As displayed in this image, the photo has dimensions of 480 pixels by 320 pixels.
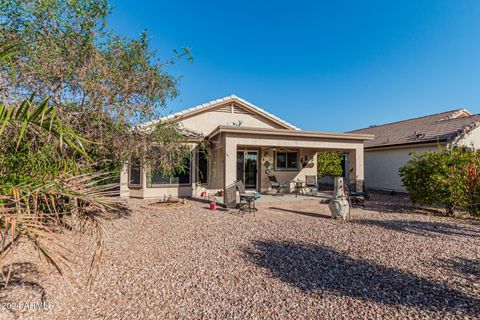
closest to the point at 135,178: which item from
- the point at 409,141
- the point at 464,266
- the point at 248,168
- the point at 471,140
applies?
the point at 248,168

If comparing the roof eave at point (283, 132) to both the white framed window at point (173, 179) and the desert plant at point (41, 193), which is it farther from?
the desert plant at point (41, 193)

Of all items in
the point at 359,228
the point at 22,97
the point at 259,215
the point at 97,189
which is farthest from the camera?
the point at 259,215

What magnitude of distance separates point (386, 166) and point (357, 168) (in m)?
5.56

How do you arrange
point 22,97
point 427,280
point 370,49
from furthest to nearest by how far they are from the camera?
point 370,49, point 22,97, point 427,280

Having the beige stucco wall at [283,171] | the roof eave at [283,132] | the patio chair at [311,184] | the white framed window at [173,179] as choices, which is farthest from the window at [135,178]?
the patio chair at [311,184]

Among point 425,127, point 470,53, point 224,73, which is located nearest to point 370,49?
point 470,53

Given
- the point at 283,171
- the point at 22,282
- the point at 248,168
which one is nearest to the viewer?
the point at 22,282

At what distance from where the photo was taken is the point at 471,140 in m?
13.4

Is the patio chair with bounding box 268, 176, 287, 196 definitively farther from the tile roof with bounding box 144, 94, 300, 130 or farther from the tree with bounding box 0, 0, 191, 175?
the tree with bounding box 0, 0, 191, 175

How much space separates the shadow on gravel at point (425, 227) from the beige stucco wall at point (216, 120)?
9235mm

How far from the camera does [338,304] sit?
126 inches

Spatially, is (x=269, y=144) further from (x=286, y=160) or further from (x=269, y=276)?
(x=269, y=276)

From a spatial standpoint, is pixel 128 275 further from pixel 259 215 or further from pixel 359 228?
pixel 359 228

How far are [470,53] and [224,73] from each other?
14091 millimetres
